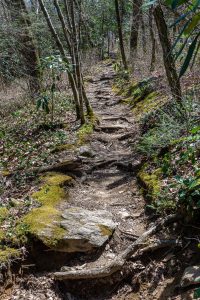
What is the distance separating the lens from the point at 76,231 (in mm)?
4270

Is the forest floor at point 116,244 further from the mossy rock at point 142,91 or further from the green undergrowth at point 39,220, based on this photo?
the mossy rock at point 142,91

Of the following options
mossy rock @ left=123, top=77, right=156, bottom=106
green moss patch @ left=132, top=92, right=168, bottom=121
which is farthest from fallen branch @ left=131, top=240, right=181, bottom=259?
mossy rock @ left=123, top=77, right=156, bottom=106

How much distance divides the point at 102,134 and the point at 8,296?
17.6 feet

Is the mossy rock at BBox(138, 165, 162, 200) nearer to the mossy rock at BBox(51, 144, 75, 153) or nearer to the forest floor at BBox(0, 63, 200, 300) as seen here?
the forest floor at BBox(0, 63, 200, 300)

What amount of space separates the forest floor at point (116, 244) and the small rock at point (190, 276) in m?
0.11

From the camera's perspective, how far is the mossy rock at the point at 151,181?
15.2ft

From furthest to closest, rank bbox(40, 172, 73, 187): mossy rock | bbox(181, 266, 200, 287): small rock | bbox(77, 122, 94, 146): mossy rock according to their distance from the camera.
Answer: bbox(77, 122, 94, 146): mossy rock, bbox(40, 172, 73, 187): mossy rock, bbox(181, 266, 200, 287): small rock

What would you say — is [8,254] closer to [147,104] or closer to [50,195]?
[50,195]

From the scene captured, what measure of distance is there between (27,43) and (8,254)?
9.62 metres

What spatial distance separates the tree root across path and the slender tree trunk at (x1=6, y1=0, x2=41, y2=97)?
27.5ft

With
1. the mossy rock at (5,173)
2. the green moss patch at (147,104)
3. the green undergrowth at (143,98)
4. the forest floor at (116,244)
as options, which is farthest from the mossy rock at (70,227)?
the green moss patch at (147,104)

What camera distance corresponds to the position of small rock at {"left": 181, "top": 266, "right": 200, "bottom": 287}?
2977mm

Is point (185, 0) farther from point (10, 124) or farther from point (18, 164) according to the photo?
point (10, 124)

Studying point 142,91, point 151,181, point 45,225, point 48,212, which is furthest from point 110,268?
point 142,91
